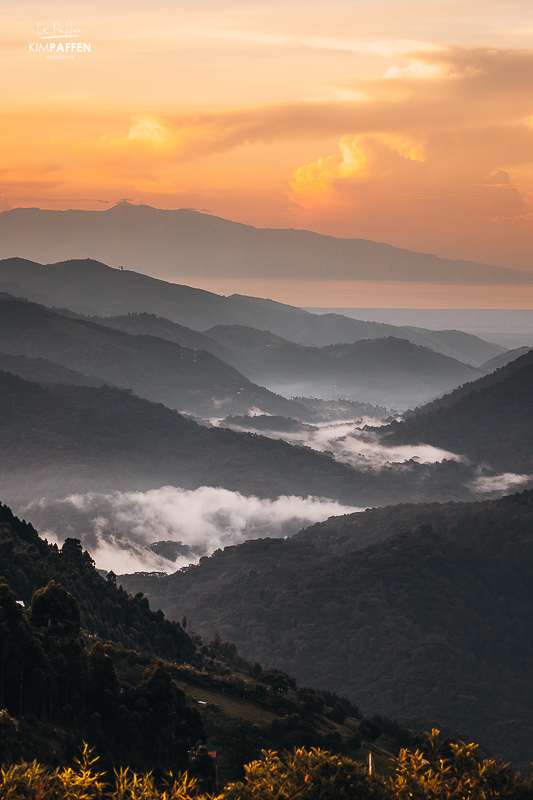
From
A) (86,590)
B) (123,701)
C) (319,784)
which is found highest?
(86,590)

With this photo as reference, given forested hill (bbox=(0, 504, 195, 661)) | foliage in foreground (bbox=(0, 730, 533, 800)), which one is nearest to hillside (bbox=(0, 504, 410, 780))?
forested hill (bbox=(0, 504, 195, 661))

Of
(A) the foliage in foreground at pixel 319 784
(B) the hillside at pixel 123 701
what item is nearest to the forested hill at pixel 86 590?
(B) the hillside at pixel 123 701

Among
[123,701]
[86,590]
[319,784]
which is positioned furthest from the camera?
[86,590]

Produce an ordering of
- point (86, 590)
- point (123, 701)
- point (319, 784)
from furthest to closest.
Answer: point (86, 590) → point (123, 701) → point (319, 784)

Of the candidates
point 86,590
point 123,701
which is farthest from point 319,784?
point 86,590

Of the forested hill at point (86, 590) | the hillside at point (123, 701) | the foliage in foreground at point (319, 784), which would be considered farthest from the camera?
the forested hill at point (86, 590)

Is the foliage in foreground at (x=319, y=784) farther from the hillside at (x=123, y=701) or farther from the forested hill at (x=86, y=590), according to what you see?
the forested hill at (x=86, y=590)

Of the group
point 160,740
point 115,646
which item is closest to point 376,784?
point 160,740

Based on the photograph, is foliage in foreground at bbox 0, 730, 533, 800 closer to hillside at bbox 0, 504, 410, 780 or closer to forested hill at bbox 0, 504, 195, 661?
hillside at bbox 0, 504, 410, 780

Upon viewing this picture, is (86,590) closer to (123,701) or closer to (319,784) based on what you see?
(123,701)

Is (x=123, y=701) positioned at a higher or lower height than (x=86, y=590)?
lower

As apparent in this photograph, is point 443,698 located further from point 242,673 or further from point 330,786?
point 330,786
